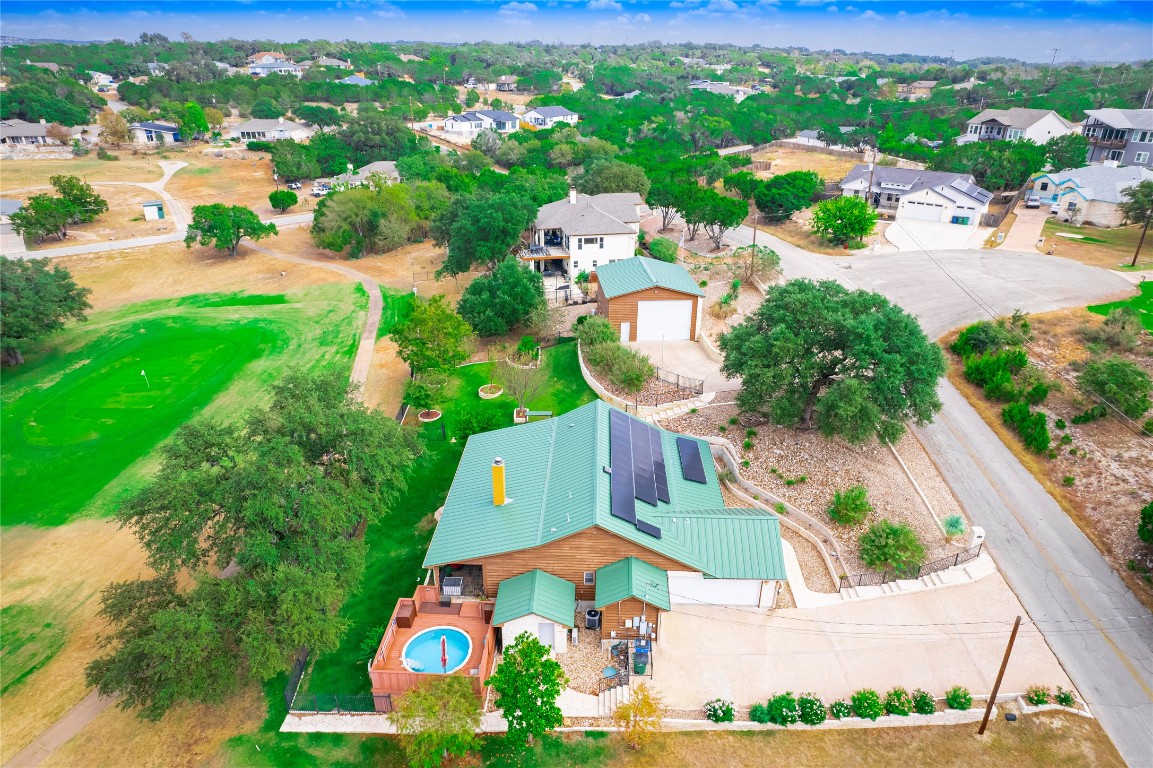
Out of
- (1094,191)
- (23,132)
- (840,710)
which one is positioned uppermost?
(23,132)

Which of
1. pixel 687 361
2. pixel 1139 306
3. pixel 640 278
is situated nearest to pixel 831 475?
pixel 687 361

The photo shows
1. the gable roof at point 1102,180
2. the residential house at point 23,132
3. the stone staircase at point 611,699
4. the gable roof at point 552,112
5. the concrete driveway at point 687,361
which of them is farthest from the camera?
the gable roof at point 552,112

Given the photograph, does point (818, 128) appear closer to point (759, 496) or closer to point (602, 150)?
point (602, 150)

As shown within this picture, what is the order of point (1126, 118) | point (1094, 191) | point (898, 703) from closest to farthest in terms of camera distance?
point (898, 703)
point (1094, 191)
point (1126, 118)

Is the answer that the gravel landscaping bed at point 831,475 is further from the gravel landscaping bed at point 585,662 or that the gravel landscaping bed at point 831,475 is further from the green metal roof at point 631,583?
the gravel landscaping bed at point 585,662

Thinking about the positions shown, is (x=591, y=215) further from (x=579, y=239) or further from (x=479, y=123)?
(x=479, y=123)

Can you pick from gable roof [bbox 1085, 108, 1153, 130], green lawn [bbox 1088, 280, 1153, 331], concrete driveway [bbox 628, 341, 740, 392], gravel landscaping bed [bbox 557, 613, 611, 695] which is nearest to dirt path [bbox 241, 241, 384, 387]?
gravel landscaping bed [bbox 557, 613, 611, 695]

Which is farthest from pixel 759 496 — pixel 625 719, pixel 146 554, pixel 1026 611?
pixel 146 554

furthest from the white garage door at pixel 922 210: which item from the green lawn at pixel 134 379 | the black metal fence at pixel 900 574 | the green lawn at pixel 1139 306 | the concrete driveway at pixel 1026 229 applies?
the green lawn at pixel 134 379
